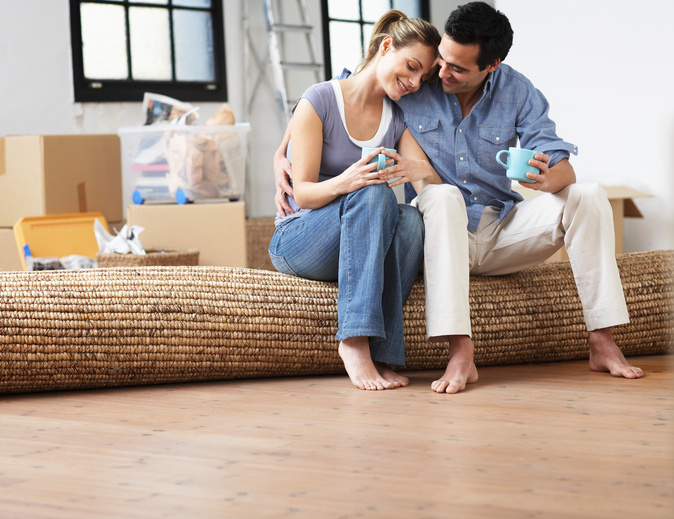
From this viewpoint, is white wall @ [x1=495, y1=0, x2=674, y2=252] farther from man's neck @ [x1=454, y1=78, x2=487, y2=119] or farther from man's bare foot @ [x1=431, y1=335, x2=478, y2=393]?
man's bare foot @ [x1=431, y1=335, x2=478, y2=393]

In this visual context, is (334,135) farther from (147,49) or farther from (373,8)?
(373,8)

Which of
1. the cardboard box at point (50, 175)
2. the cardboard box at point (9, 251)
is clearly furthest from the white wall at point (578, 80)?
the cardboard box at point (9, 251)

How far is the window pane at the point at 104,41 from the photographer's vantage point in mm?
3502

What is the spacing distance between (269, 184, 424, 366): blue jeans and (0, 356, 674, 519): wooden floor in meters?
0.13

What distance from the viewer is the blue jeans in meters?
1.46

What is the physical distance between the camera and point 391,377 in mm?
1532

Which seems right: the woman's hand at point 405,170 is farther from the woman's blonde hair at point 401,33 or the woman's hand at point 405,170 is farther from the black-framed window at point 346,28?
the black-framed window at point 346,28

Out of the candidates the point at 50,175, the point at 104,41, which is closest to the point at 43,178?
the point at 50,175

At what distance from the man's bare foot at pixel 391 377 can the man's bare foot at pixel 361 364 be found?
1cm

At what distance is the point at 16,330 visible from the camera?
58.2 inches

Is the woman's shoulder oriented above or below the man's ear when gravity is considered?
below

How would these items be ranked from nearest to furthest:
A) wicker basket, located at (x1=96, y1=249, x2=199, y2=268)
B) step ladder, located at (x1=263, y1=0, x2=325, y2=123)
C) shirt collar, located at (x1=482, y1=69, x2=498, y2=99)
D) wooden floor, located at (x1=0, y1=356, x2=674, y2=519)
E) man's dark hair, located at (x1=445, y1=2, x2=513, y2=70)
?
1. wooden floor, located at (x1=0, y1=356, x2=674, y2=519)
2. man's dark hair, located at (x1=445, y1=2, x2=513, y2=70)
3. shirt collar, located at (x1=482, y1=69, x2=498, y2=99)
4. wicker basket, located at (x1=96, y1=249, x2=199, y2=268)
5. step ladder, located at (x1=263, y1=0, x2=325, y2=123)

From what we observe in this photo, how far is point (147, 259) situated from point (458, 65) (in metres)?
1.50

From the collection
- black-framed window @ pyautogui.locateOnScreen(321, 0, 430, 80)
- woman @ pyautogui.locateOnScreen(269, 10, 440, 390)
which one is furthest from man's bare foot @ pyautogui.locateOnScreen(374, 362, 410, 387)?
black-framed window @ pyautogui.locateOnScreen(321, 0, 430, 80)
